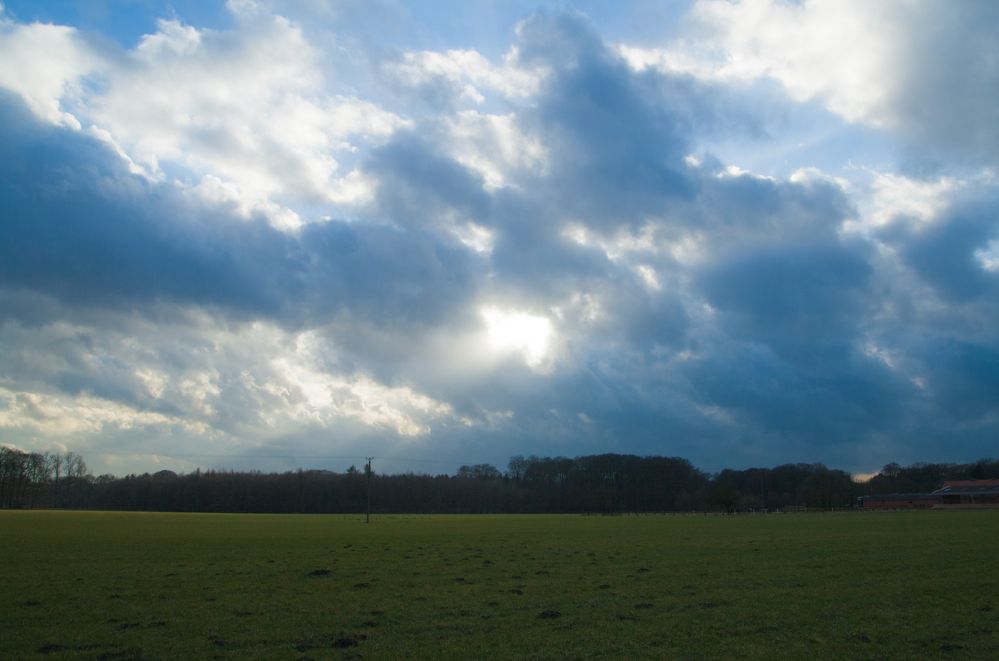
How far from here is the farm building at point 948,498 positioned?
158m

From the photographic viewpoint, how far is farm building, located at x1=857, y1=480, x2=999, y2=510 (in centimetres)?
15825

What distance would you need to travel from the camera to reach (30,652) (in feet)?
43.6

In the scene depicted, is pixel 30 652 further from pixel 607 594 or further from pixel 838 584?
pixel 838 584

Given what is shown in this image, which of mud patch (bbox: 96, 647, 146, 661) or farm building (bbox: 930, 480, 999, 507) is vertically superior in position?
mud patch (bbox: 96, 647, 146, 661)

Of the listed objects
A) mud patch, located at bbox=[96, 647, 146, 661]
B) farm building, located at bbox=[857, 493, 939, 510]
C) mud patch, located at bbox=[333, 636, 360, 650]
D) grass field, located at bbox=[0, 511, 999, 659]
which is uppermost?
mud patch, located at bbox=[96, 647, 146, 661]

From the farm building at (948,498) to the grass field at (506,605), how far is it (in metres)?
152

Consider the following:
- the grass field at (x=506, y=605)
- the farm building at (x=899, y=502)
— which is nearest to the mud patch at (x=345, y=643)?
the grass field at (x=506, y=605)

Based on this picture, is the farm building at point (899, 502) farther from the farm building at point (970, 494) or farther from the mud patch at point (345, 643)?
the mud patch at point (345, 643)

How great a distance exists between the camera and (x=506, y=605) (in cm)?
1855

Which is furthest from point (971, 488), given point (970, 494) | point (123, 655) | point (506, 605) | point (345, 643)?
point (123, 655)

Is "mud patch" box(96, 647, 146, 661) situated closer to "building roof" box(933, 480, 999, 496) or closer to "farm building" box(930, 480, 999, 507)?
"farm building" box(930, 480, 999, 507)

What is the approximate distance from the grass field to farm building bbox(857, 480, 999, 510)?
152 metres

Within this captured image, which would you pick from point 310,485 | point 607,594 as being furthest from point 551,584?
point 310,485

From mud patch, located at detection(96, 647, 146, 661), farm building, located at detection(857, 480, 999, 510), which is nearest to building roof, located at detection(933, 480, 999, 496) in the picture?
farm building, located at detection(857, 480, 999, 510)
